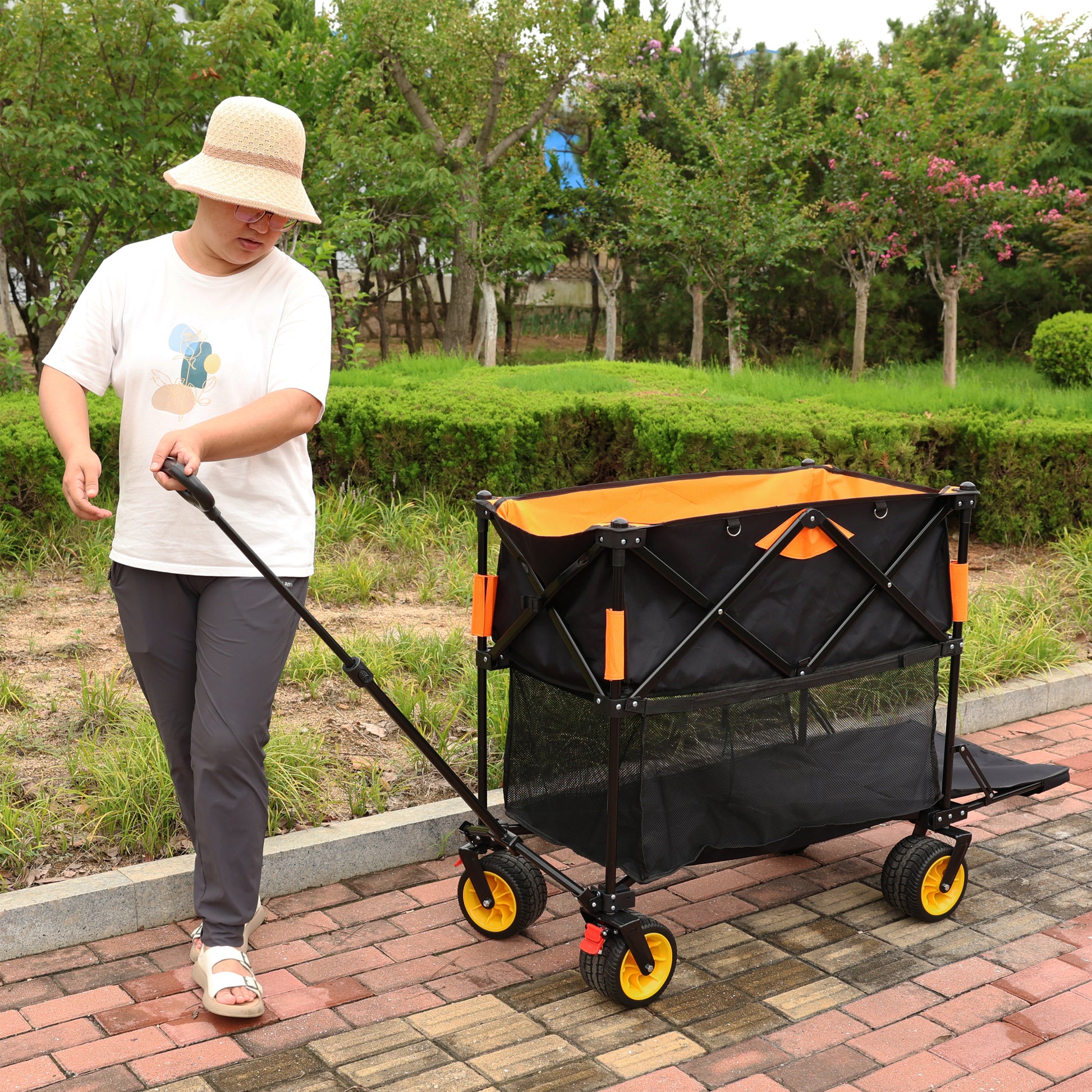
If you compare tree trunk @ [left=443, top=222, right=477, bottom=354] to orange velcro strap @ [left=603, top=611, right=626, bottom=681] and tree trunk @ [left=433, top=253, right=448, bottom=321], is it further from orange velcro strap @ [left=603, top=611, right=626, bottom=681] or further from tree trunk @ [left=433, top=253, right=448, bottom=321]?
orange velcro strap @ [left=603, top=611, right=626, bottom=681]

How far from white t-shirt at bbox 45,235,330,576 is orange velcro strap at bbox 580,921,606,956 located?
3.53 ft

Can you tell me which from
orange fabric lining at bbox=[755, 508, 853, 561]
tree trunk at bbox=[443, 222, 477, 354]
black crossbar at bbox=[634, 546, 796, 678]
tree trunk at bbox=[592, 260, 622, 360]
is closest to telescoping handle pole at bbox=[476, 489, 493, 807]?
black crossbar at bbox=[634, 546, 796, 678]

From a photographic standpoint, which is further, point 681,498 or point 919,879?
point 681,498

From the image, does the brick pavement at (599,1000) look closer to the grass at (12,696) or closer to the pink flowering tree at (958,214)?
the grass at (12,696)

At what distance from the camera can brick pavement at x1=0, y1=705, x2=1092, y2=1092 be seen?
261 cm

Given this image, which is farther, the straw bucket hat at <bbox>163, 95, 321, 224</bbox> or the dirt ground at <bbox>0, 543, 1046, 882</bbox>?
the dirt ground at <bbox>0, 543, 1046, 882</bbox>

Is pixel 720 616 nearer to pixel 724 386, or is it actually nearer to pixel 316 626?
pixel 316 626

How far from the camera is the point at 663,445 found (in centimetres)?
A: 699

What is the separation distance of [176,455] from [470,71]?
15.6 meters

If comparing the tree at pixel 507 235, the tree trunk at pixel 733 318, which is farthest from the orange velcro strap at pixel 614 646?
the tree trunk at pixel 733 318

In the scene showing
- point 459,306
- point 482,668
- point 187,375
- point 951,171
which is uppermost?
point 951,171

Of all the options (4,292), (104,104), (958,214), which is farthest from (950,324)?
(4,292)

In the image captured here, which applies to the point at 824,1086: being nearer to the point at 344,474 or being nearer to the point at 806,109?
the point at 344,474

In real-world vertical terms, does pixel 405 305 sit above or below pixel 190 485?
above
